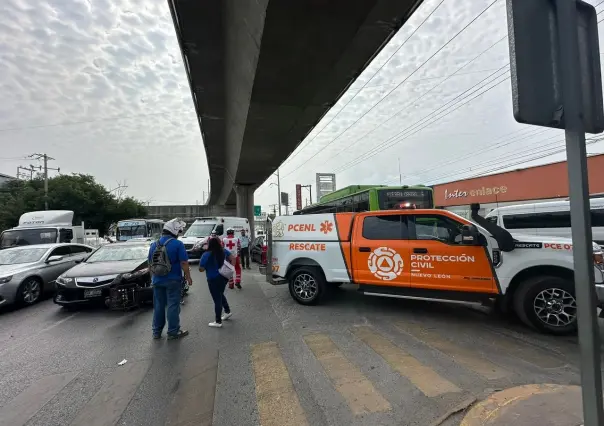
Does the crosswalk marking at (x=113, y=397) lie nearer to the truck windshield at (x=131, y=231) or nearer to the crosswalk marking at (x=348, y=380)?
the crosswalk marking at (x=348, y=380)

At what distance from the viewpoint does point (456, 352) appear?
14.9 ft

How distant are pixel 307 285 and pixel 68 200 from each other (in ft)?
116

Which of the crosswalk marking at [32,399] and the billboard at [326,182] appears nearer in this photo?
the crosswalk marking at [32,399]

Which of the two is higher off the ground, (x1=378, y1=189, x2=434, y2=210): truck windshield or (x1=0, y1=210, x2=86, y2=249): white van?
(x1=378, y1=189, x2=434, y2=210): truck windshield

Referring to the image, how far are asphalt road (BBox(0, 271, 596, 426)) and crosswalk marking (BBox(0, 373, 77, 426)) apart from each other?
0.06ft

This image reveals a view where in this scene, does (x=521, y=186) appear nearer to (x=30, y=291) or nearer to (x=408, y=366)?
(x=408, y=366)

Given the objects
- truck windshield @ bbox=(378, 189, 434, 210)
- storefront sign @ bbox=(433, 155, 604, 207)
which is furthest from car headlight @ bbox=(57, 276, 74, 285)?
storefront sign @ bbox=(433, 155, 604, 207)

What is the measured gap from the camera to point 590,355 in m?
1.81

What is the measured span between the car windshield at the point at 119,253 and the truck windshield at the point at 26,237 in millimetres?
7282

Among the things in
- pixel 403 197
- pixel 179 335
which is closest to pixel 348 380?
pixel 179 335

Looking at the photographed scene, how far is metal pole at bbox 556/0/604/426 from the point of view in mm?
1788

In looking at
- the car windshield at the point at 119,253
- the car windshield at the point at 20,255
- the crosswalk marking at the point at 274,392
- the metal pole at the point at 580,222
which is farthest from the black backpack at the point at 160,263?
the car windshield at the point at 20,255

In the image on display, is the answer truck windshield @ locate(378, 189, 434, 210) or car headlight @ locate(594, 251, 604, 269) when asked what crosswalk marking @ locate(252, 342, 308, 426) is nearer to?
car headlight @ locate(594, 251, 604, 269)

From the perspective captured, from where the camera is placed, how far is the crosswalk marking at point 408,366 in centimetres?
353
